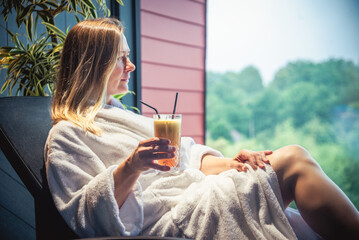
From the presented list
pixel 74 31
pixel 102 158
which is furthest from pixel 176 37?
pixel 102 158

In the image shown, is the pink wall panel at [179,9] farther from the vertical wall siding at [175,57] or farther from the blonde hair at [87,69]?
the blonde hair at [87,69]

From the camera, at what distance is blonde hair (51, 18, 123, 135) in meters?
1.25

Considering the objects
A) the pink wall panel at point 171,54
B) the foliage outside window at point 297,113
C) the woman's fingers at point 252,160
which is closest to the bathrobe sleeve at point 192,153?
the woman's fingers at point 252,160

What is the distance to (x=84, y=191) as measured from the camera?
0.96 meters

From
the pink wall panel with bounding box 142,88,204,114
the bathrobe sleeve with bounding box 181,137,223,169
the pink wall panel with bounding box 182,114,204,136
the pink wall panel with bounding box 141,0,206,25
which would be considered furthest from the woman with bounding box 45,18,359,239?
the pink wall panel with bounding box 182,114,204,136

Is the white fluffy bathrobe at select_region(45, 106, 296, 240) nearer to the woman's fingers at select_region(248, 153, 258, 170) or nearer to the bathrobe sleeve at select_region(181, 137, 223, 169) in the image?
the woman's fingers at select_region(248, 153, 258, 170)

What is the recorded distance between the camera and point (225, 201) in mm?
987

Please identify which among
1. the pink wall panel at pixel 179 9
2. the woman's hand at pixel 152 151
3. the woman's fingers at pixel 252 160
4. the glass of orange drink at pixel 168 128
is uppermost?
the pink wall panel at pixel 179 9

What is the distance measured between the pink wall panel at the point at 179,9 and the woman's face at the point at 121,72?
149 centimetres

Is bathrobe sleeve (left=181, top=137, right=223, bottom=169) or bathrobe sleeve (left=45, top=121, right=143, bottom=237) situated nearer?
bathrobe sleeve (left=45, top=121, right=143, bottom=237)

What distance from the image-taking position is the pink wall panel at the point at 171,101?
111 inches

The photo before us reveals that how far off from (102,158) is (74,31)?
0.60 metres

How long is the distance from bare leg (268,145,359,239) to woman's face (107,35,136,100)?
772 mm

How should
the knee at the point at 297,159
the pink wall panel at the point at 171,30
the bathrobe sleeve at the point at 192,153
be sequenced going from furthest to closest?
the pink wall panel at the point at 171,30, the bathrobe sleeve at the point at 192,153, the knee at the point at 297,159
